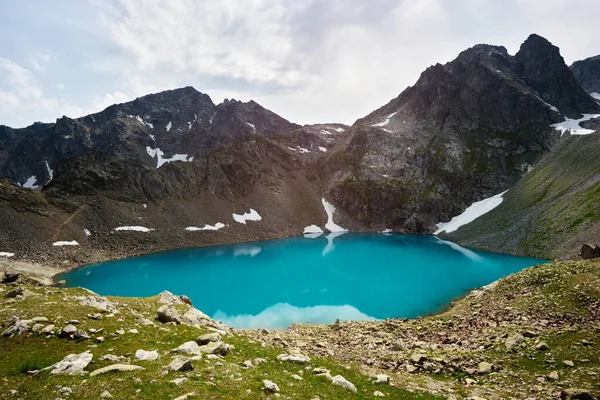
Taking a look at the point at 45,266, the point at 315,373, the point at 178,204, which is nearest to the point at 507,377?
the point at 315,373

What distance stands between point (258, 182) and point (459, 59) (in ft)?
454

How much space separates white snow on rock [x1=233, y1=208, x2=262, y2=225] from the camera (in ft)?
428

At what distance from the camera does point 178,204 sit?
4902 inches

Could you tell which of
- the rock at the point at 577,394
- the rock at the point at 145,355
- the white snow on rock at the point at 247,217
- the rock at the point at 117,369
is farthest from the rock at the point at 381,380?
the white snow on rock at the point at 247,217

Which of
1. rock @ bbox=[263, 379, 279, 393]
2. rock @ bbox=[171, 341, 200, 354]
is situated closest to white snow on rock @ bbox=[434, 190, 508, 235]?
rock @ bbox=[171, 341, 200, 354]

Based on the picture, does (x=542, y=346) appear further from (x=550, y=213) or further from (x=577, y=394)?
(x=550, y=213)

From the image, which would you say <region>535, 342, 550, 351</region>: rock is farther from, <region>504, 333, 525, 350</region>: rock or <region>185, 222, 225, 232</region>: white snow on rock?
<region>185, 222, 225, 232</region>: white snow on rock

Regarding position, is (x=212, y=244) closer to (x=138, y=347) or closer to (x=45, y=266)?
(x=45, y=266)

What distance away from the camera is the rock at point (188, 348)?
51.0ft

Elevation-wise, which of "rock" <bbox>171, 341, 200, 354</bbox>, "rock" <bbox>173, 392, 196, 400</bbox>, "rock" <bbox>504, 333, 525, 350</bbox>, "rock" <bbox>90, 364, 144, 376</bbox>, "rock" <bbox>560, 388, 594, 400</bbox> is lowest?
"rock" <bbox>504, 333, 525, 350</bbox>

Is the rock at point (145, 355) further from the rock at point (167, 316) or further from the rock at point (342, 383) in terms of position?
the rock at point (342, 383)

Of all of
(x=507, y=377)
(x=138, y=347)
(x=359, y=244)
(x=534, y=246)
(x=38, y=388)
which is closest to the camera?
(x=38, y=388)

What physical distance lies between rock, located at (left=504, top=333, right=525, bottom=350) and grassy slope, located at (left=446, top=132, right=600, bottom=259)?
45812 millimetres

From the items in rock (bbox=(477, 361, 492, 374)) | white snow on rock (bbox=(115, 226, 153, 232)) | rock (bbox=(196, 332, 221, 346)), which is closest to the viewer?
rock (bbox=(196, 332, 221, 346))
